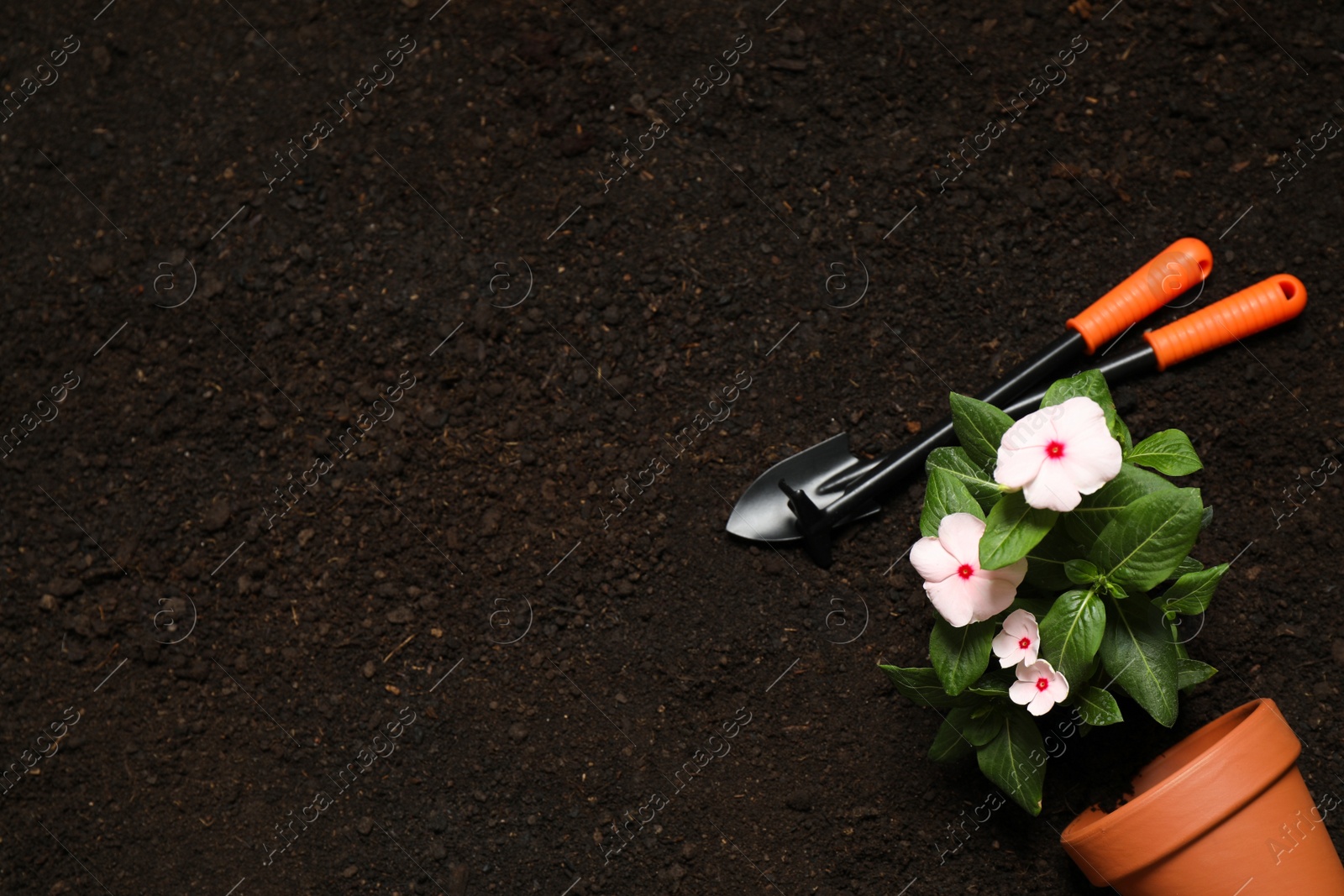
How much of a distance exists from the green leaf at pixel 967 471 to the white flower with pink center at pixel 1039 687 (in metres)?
0.23

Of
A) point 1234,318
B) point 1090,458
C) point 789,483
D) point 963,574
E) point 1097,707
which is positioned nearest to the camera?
point 1090,458

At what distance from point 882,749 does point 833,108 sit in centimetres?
124

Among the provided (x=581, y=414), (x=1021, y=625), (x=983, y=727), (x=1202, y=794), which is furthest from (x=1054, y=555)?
(x=581, y=414)

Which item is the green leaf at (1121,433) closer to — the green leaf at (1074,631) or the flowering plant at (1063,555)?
the flowering plant at (1063,555)

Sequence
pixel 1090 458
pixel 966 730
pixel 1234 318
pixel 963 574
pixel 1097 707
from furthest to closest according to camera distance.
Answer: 1. pixel 1234 318
2. pixel 966 730
3. pixel 1097 707
4. pixel 963 574
5. pixel 1090 458

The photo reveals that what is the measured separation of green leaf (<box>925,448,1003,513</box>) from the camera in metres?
1.26

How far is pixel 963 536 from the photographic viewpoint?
3.93 ft

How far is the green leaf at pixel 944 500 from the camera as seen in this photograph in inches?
48.6

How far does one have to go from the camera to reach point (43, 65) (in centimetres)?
193

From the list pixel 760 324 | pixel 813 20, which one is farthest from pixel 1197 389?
pixel 813 20

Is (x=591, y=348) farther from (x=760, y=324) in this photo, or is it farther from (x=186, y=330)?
(x=186, y=330)

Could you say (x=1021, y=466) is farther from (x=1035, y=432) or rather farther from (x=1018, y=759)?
(x=1018, y=759)

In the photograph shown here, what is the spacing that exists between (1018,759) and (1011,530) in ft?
1.62

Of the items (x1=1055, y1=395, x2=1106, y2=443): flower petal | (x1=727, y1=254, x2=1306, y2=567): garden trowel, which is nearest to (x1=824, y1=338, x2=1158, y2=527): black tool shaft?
(x1=727, y1=254, x2=1306, y2=567): garden trowel
